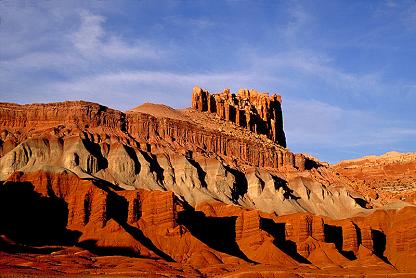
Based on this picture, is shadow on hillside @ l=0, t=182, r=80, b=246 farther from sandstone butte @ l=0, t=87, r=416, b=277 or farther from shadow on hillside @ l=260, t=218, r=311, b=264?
shadow on hillside @ l=260, t=218, r=311, b=264

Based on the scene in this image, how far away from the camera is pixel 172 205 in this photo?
120m

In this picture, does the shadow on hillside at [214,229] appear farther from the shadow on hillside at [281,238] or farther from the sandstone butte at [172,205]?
the shadow on hillside at [281,238]

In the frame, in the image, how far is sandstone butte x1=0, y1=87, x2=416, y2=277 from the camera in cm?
10669

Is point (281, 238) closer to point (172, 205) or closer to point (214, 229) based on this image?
point (214, 229)

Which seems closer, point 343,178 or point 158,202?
point 158,202

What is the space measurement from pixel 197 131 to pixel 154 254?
61.6 m

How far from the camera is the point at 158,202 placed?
121 metres

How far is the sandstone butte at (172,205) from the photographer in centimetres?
A: 10669

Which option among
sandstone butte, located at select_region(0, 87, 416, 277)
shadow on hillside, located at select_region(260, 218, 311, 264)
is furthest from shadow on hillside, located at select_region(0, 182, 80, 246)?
shadow on hillside, located at select_region(260, 218, 311, 264)

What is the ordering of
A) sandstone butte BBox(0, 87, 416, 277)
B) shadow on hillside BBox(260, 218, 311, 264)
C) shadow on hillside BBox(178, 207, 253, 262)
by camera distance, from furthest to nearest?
shadow on hillside BBox(260, 218, 311, 264), shadow on hillside BBox(178, 207, 253, 262), sandstone butte BBox(0, 87, 416, 277)

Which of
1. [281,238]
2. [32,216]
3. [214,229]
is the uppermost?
[32,216]

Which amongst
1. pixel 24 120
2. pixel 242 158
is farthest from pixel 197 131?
pixel 24 120

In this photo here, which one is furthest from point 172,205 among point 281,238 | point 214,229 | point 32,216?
point 281,238

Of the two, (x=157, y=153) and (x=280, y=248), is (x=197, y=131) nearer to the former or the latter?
(x=157, y=153)
